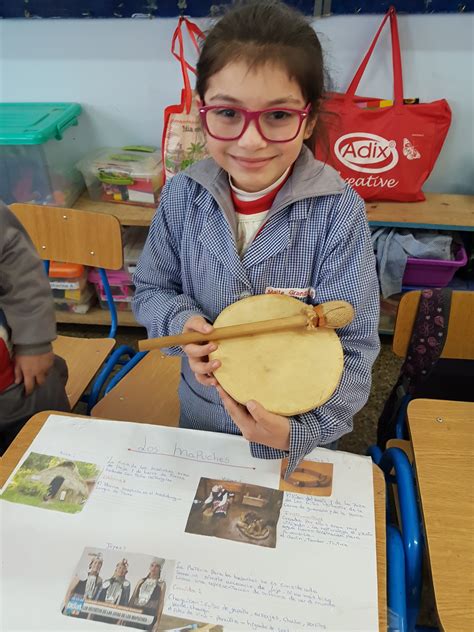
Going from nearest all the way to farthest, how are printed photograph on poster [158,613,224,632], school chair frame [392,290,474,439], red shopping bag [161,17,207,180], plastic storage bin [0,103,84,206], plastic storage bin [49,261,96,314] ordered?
printed photograph on poster [158,613,224,632], school chair frame [392,290,474,439], red shopping bag [161,17,207,180], plastic storage bin [0,103,84,206], plastic storage bin [49,261,96,314]

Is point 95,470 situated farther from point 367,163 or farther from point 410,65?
point 410,65

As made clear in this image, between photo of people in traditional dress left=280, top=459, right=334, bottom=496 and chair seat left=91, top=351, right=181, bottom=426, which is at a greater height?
photo of people in traditional dress left=280, top=459, right=334, bottom=496

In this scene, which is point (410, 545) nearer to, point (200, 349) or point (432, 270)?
point (200, 349)

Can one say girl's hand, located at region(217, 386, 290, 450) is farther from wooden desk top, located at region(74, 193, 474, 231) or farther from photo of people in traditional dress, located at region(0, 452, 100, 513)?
wooden desk top, located at region(74, 193, 474, 231)

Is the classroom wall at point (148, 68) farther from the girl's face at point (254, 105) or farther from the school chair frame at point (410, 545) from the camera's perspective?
the school chair frame at point (410, 545)

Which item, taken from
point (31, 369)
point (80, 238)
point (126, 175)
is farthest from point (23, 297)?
point (126, 175)

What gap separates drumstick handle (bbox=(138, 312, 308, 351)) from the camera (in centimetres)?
60

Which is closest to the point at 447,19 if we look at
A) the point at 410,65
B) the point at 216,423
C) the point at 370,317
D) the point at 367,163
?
the point at 410,65

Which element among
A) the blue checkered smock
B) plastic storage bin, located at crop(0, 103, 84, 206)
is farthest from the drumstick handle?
plastic storage bin, located at crop(0, 103, 84, 206)

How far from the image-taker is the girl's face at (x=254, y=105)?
63 cm

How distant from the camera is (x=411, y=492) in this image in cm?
76

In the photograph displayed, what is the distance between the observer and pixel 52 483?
2.33ft

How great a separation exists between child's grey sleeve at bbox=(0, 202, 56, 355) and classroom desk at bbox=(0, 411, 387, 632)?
22 centimetres

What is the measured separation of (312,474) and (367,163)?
1.35 metres
